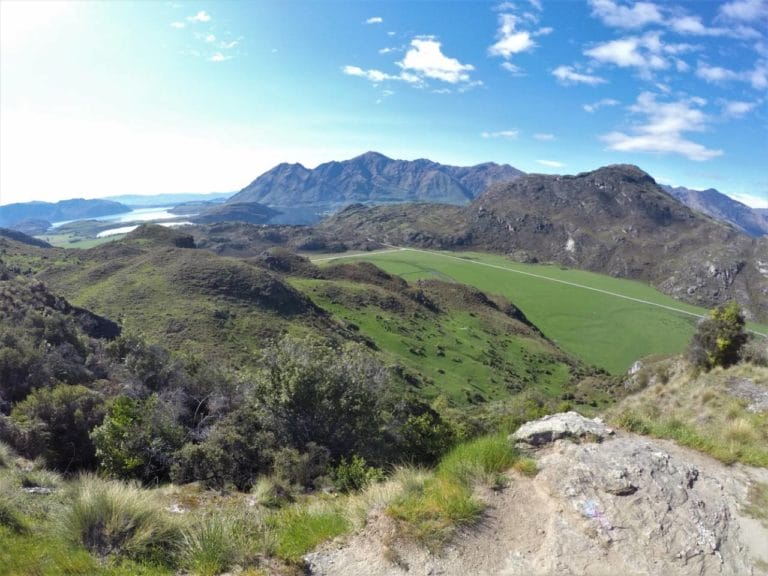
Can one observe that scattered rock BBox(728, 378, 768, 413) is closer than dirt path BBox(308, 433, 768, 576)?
No

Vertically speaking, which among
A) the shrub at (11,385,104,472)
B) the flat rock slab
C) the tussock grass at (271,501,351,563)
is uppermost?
the flat rock slab

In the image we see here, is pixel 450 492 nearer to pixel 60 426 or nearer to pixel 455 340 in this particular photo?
pixel 60 426

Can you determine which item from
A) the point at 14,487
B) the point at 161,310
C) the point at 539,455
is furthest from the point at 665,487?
the point at 161,310

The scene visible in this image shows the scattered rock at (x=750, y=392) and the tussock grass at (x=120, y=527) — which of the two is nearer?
the tussock grass at (x=120, y=527)

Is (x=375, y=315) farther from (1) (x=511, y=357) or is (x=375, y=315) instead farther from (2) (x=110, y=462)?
(2) (x=110, y=462)

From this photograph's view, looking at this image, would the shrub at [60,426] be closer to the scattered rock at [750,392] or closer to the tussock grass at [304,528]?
the tussock grass at [304,528]

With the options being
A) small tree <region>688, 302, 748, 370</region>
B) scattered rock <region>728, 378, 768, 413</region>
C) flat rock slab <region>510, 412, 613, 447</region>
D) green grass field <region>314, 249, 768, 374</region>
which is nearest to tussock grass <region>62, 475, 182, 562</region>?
flat rock slab <region>510, 412, 613, 447</region>

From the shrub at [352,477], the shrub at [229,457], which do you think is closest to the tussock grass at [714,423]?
the shrub at [352,477]

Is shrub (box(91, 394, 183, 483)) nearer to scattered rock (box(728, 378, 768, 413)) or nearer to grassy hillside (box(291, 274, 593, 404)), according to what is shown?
scattered rock (box(728, 378, 768, 413))
